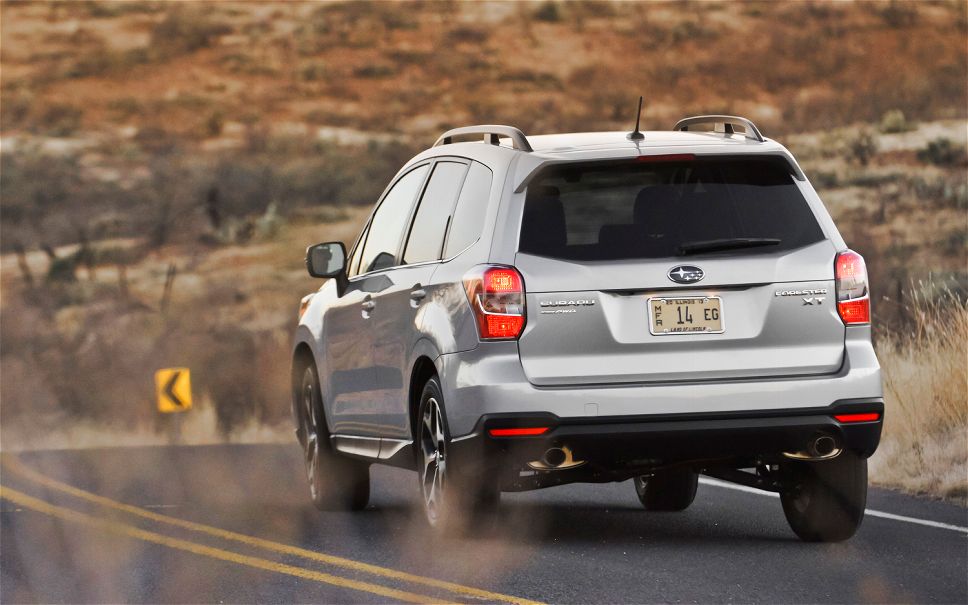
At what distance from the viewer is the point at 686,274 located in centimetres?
870

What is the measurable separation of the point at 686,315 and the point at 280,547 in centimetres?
268

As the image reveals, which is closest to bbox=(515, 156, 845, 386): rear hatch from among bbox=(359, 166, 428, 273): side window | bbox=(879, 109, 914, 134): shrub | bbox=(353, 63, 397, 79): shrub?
bbox=(359, 166, 428, 273): side window

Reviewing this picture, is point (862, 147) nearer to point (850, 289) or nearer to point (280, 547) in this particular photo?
point (280, 547)

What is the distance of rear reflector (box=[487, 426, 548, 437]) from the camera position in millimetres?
8617

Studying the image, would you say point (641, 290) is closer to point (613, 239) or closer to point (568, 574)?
point (613, 239)

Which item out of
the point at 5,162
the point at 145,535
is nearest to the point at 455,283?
the point at 145,535

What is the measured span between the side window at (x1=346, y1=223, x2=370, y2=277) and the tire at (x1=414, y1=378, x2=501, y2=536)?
193 cm

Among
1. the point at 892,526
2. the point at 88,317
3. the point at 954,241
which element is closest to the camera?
the point at 892,526

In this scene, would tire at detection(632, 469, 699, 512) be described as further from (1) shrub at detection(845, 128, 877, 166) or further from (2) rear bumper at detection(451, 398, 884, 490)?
(1) shrub at detection(845, 128, 877, 166)

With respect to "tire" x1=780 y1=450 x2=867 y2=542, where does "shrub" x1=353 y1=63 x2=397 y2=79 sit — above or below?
below

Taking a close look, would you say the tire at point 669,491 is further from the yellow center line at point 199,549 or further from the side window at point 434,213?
the yellow center line at point 199,549

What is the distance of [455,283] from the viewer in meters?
9.04

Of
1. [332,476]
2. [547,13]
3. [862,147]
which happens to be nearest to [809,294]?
[332,476]

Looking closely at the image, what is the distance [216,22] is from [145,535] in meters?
43.9
